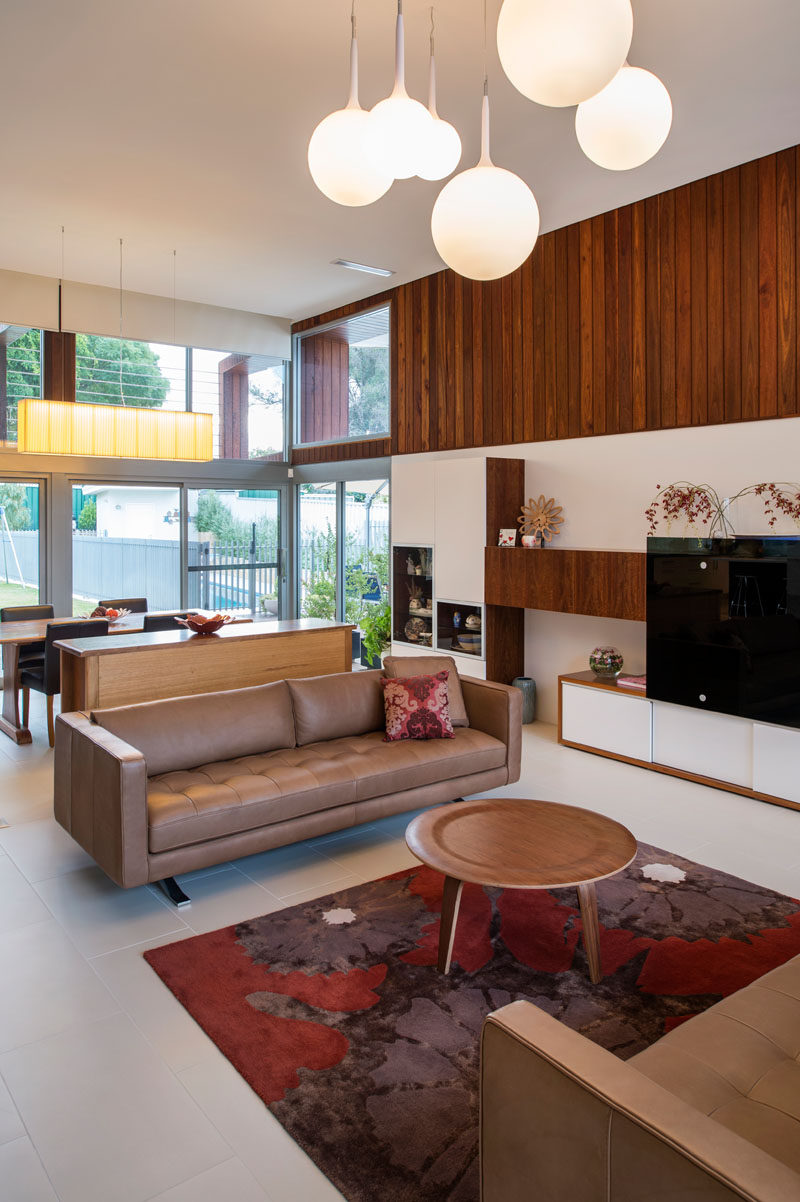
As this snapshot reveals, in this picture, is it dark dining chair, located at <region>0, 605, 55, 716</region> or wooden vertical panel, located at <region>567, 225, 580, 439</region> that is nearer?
wooden vertical panel, located at <region>567, 225, 580, 439</region>

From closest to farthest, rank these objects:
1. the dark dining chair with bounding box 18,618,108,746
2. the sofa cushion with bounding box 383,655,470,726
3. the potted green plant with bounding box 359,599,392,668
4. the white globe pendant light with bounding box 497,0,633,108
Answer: the white globe pendant light with bounding box 497,0,633,108 → the sofa cushion with bounding box 383,655,470,726 → the dark dining chair with bounding box 18,618,108,746 → the potted green plant with bounding box 359,599,392,668

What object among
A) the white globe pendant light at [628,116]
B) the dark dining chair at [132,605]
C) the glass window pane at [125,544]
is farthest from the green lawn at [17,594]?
the white globe pendant light at [628,116]

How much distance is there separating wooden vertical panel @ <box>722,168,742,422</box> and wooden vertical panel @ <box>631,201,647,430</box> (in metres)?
0.55

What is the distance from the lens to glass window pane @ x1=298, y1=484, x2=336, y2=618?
8.30 meters

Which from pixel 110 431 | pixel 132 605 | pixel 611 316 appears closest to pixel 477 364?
pixel 611 316

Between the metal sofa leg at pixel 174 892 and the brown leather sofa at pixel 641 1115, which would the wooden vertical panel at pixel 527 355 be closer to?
the metal sofa leg at pixel 174 892

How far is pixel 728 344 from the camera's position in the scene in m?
4.65

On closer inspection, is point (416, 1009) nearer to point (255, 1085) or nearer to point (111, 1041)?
point (255, 1085)

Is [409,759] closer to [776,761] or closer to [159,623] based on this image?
[776,761]

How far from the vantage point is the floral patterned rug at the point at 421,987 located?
80.1 inches

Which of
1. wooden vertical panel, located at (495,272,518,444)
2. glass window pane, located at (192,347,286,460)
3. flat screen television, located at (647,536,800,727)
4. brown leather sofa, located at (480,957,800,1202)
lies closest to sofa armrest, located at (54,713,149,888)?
brown leather sofa, located at (480,957,800,1202)

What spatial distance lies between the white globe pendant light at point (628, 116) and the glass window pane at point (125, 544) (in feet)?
21.3

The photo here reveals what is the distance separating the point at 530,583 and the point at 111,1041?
389cm

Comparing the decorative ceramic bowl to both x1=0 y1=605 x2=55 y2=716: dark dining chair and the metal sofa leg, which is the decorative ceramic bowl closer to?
the metal sofa leg
